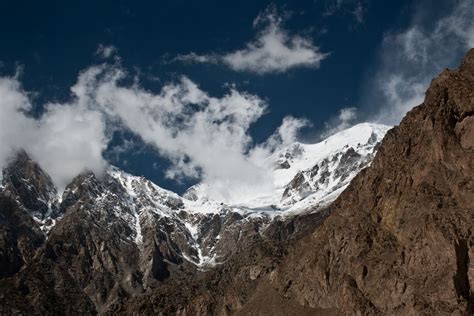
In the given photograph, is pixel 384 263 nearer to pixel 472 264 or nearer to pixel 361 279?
pixel 361 279

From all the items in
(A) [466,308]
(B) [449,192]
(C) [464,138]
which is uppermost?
(C) [464,138]

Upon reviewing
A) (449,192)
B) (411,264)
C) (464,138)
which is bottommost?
(411,264)

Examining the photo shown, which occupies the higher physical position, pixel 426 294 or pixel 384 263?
pixel 384 263

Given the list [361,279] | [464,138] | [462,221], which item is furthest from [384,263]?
[464,138]

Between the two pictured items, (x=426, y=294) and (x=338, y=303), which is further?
(x=338, y=303)

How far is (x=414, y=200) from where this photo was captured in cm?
19262

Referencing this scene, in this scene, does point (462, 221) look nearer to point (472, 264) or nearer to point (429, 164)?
point (472, 264)

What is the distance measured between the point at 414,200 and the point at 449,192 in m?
9.49

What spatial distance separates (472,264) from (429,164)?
3912 centimetres

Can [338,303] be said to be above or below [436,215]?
below

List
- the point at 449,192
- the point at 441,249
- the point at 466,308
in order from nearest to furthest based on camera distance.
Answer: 1. the point at 466,308
2. the point at 441,249
3. the point at 449,192

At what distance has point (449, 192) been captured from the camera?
18775cm

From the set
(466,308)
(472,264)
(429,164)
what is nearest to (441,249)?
(472,264)

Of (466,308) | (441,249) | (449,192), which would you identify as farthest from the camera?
(449,192)
